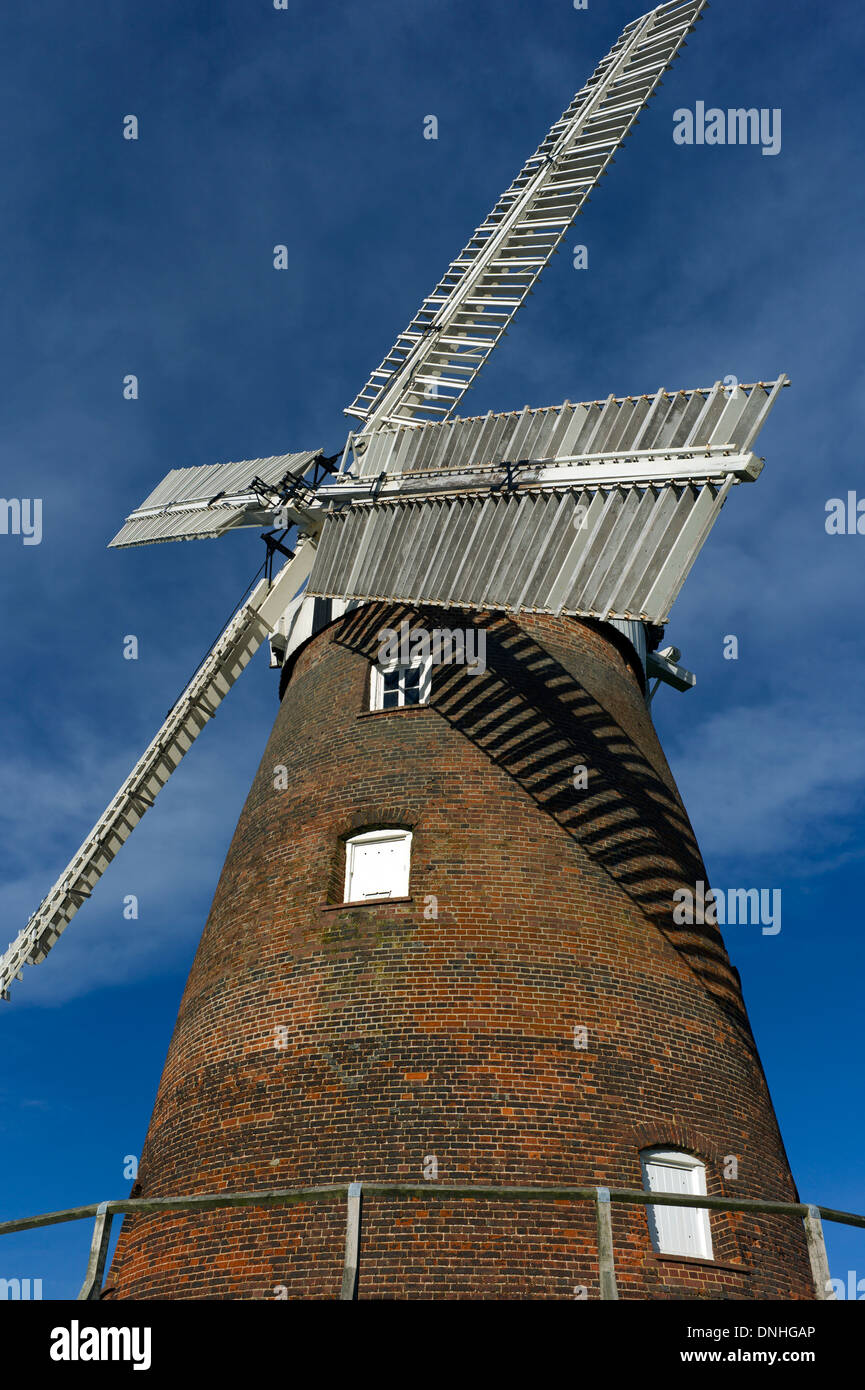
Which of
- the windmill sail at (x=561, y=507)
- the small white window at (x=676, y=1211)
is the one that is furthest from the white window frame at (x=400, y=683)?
the small white window at (x=676, y=1211)

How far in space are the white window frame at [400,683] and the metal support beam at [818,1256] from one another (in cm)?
649

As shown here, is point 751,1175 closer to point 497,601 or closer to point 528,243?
point 497,601

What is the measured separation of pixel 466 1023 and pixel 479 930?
876 millimetres

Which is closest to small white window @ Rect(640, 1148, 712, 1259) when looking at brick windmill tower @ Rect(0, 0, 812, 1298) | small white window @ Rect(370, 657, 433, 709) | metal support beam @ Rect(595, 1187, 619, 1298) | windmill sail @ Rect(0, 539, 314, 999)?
brick windmill tower @ Rect(0, 0, 812, 1298)

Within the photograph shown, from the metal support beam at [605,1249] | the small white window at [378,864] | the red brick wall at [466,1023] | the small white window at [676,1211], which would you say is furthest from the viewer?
the small white window at [378,864]

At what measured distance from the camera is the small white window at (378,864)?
35.7ft

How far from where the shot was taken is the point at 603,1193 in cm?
639

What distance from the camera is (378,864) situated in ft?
36.4

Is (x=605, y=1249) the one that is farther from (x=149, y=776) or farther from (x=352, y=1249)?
(x=149, y=776)

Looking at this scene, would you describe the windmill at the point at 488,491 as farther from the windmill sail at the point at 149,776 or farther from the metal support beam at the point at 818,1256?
the metal support beam at the point at 818,1256

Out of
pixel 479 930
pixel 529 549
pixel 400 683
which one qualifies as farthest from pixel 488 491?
pixel 479 930

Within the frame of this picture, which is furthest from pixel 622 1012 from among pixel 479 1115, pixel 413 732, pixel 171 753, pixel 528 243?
pixel 528 243

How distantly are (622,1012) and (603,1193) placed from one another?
3.62 m

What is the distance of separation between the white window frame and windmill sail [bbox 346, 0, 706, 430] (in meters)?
4.75
